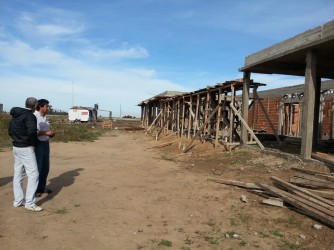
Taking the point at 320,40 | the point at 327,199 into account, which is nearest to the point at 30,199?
the point at 327,199

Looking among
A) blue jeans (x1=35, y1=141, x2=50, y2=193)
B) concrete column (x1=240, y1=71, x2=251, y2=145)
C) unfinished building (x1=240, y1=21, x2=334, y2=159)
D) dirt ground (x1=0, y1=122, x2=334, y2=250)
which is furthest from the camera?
concrete column (x1=240, y1=71, x2=251, y2=145)

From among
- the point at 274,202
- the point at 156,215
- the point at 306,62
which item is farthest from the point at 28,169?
the point at 306,62

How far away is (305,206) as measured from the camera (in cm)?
564

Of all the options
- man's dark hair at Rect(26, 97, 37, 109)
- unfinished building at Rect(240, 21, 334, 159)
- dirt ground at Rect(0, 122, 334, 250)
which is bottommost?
dirt ground at Rect(0, 122, 334, 250)

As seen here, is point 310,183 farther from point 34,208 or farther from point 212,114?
point 212,114

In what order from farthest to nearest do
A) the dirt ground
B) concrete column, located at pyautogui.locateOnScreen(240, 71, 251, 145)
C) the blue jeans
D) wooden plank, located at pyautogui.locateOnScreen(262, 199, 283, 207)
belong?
1. concrete column, located at pyautogui.locateOnScreen(240, 71, 251, 145)
2. the blue jeans
3. wooden plank, located at pyautogui.locateOnScreen(262, 199, 283, 207)
4. the dirt ground

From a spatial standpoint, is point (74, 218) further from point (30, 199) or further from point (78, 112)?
point (78, 112)

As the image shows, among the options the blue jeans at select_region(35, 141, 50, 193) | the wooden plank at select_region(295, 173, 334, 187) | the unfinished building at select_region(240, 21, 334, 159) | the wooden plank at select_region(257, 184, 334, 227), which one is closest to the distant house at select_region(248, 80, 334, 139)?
the unfinished building at select_region(240, 21, 334, 159)

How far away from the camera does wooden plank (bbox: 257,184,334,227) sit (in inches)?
203

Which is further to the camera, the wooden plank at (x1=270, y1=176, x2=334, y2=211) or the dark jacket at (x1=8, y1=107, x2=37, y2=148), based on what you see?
the dark jacket at (x1=8, y1=107, x2=37, y2=148)

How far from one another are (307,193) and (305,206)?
43 cm

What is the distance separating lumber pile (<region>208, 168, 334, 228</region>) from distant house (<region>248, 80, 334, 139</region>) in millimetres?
10789

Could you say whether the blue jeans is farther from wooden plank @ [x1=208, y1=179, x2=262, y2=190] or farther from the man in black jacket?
wooden plank @ [x1=208, y1=179, x2=262, y2=190]

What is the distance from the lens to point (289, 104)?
2094 cm
